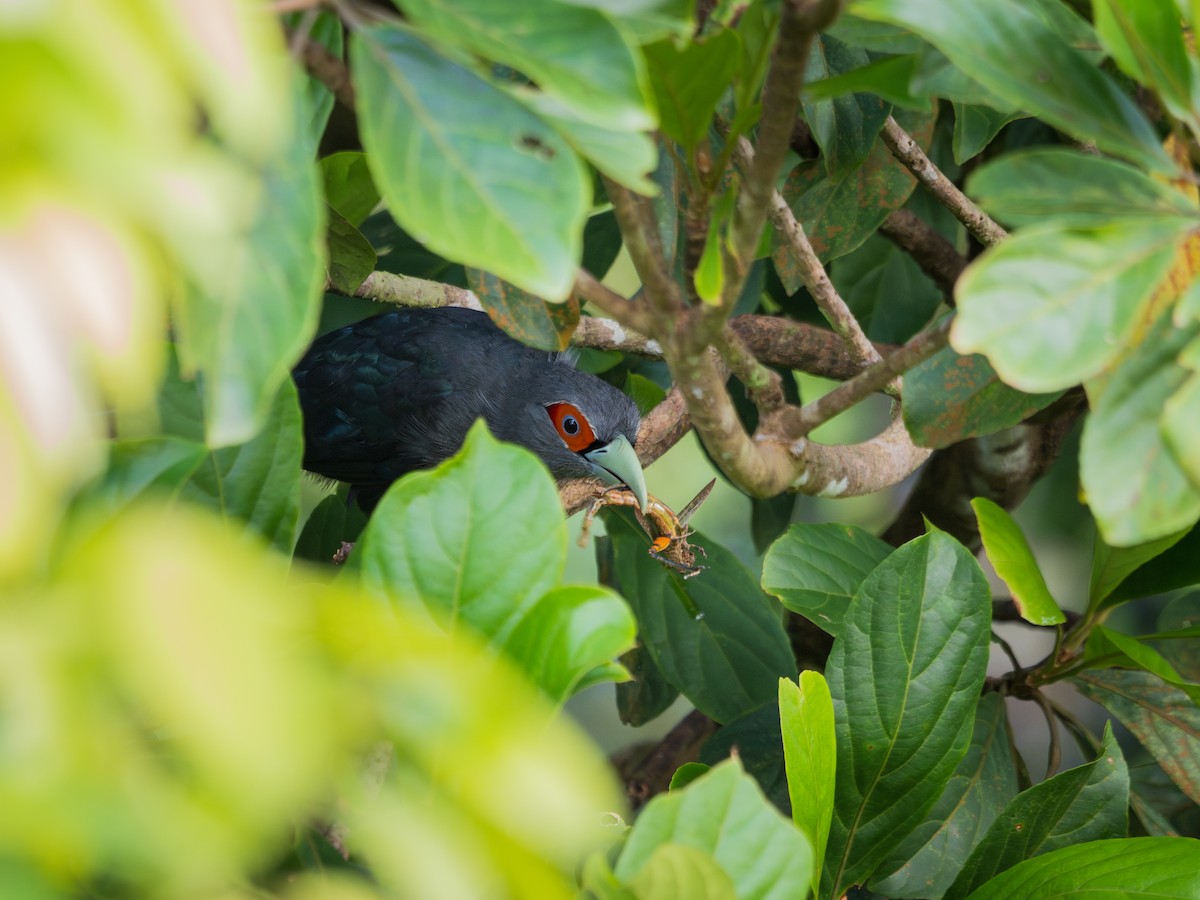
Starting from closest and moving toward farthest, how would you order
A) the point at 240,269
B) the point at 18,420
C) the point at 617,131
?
1. the point at 18,420
2. the point at 240,269
3. the point at 617,131

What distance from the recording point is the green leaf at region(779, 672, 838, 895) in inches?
47.3

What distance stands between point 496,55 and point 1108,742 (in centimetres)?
128

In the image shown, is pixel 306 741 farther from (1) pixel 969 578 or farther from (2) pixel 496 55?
(1) pixel 969 578

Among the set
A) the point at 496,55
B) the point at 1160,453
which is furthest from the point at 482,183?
the point at 1160,453

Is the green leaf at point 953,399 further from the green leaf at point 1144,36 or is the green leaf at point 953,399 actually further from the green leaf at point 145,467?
the green leaf at point 145,467

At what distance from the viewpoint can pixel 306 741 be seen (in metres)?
0.41

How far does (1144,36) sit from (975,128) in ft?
2.91

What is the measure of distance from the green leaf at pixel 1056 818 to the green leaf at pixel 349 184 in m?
1.64

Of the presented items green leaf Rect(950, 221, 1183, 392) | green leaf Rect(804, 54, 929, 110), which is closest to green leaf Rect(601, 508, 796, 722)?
green leaf Rect(804, 54, 929, 110)

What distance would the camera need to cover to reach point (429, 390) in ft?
10.4

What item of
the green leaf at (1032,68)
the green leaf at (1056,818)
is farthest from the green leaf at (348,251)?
the green leaf at (1056,818)

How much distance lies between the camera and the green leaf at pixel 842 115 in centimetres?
185

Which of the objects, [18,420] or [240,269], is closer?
[18,420]

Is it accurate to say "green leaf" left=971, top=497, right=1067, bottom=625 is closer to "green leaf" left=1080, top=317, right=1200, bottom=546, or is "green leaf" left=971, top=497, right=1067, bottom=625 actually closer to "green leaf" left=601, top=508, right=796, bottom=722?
"green leaf" left=1080, top=317, right=1200, bottom=546
